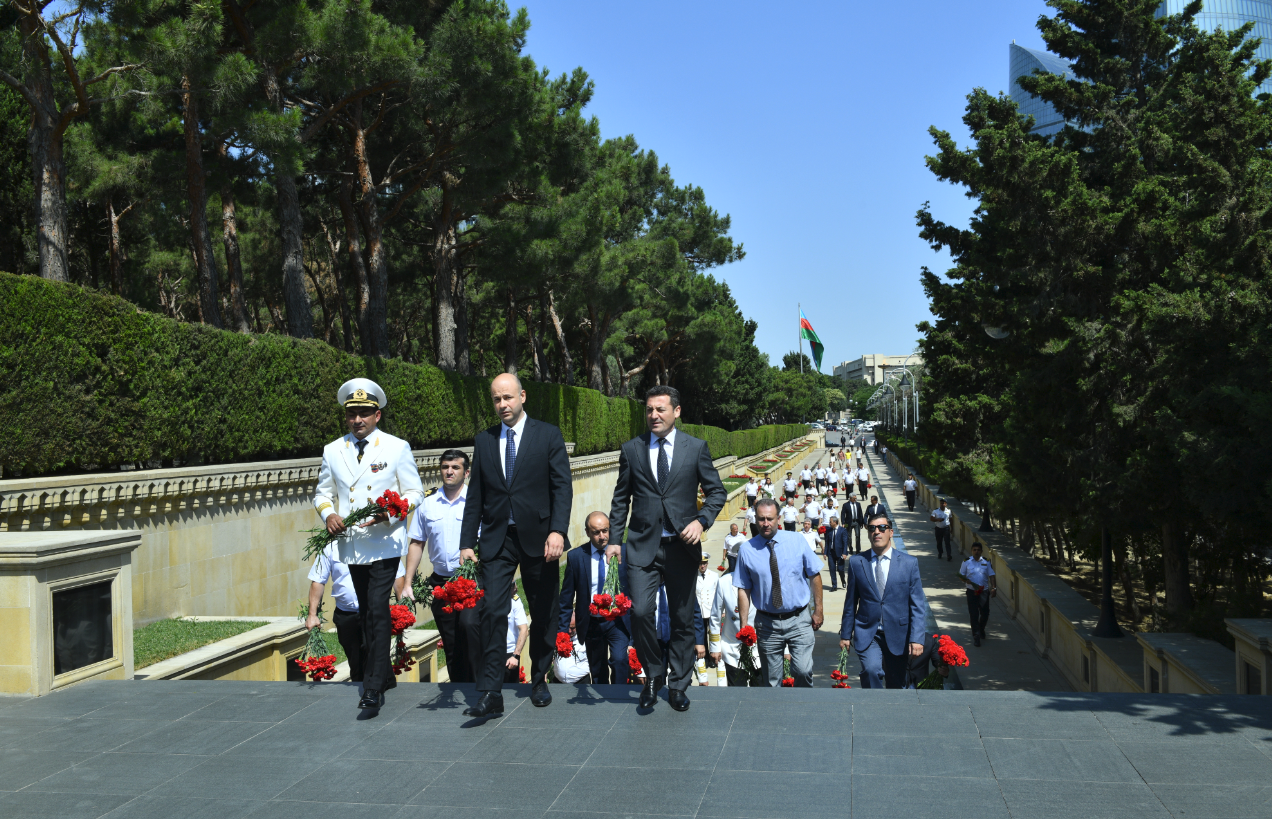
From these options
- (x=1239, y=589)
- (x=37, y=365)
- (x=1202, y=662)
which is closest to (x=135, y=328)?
(x=37, y=365)

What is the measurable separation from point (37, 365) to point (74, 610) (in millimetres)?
5493

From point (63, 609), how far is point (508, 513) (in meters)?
2.89

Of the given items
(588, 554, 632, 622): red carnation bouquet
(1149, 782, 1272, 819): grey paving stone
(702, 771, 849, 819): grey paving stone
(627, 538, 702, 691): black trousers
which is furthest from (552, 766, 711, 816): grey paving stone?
(1149, 782, 1272, 819): grey paving stone

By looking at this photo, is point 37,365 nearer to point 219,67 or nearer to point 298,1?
point 219,67

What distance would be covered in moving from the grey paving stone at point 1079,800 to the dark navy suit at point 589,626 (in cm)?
316

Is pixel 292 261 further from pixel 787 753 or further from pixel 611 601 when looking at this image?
pixel 787 753

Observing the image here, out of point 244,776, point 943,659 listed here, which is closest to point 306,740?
point 244,776

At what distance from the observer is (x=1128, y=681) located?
10.4m

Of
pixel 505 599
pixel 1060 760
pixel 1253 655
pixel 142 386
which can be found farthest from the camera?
pixel 142 386

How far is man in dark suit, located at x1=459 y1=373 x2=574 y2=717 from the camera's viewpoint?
478 cm

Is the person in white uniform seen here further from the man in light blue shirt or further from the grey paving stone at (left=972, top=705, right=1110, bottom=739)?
the grey paving stone at (left=972, top=705, right=1110, bottom=739)

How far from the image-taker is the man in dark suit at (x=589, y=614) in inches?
260

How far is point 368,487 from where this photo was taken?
514 centimetres

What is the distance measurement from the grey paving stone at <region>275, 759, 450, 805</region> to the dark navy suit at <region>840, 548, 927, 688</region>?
12.2 ft
